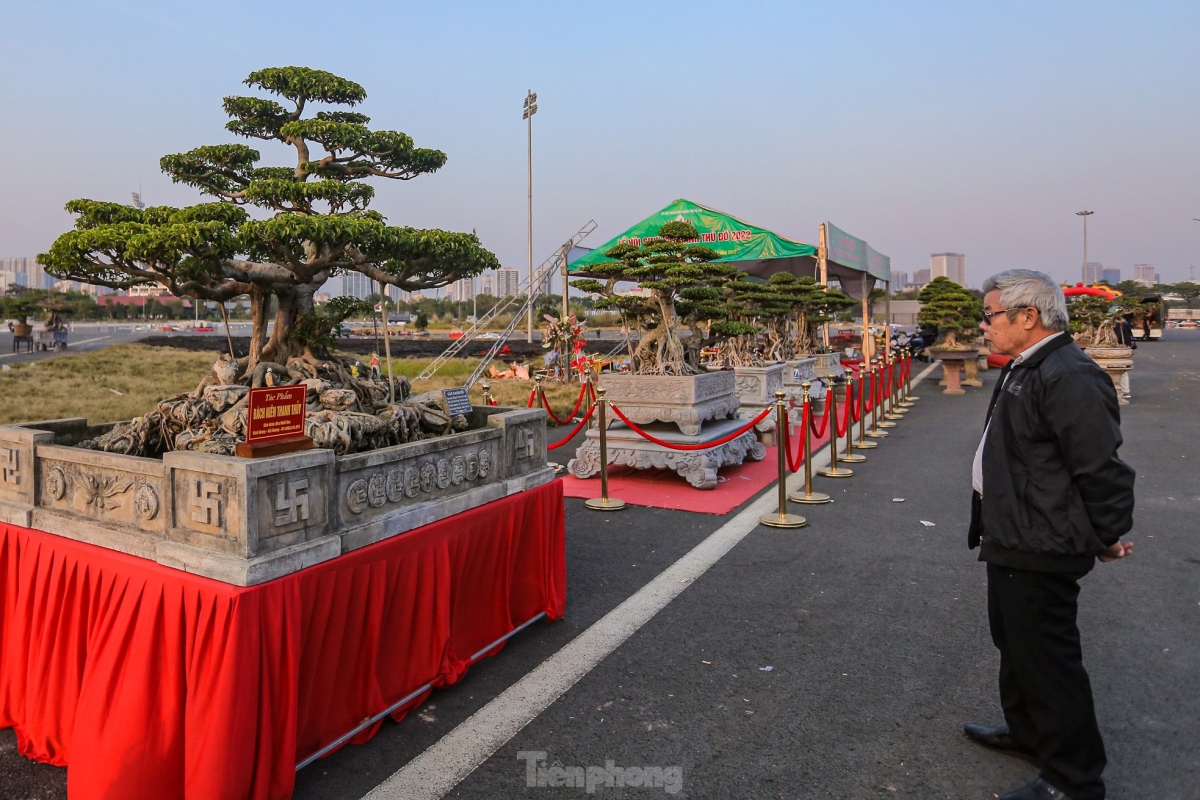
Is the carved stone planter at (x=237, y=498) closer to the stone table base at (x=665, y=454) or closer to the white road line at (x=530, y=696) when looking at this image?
the white road line at (x=530, y=696)

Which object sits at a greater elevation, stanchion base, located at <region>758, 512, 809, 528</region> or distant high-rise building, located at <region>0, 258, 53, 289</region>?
distant high-rise building, located at <region>0, 258, 53, 289</region>

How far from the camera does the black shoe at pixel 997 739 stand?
257cm

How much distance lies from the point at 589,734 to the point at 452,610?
0.83 meters

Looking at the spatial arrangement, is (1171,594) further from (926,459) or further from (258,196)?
(258,196)

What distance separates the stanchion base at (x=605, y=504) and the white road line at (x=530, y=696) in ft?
4.16

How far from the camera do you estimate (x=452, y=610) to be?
3172mm

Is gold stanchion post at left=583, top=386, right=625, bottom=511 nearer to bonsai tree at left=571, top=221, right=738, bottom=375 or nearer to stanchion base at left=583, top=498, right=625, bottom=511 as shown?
stanchion base at left=583, top=498, right=625, bottom=511

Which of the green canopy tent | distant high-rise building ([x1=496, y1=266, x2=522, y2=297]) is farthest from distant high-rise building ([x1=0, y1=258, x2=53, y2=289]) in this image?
the green canopy tent

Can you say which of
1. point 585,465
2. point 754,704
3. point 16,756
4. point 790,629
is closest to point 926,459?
point 585,465

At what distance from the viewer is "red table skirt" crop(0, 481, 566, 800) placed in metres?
2.24

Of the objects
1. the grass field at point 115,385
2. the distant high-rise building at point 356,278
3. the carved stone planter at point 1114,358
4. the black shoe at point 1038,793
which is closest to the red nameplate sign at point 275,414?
the distant high-rise building at point 356,278

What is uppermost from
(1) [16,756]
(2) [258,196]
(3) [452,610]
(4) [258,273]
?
(2) [258,196]

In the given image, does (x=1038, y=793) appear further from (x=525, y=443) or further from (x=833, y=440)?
(x=833, y=440)

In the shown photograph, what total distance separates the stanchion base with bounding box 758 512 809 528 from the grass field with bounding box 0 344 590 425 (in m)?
6.24
